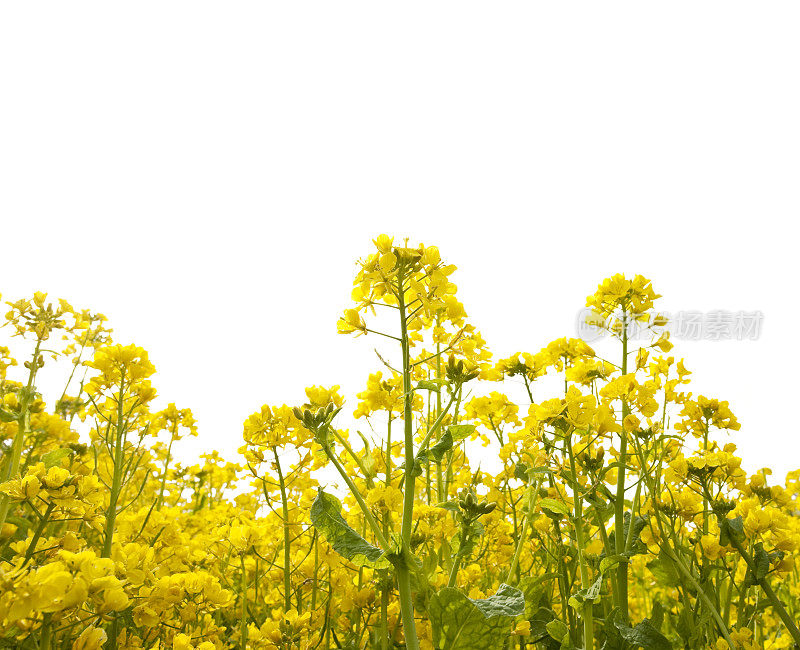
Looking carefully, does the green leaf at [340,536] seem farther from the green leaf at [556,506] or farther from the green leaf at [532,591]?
the green leaf at [532,591]

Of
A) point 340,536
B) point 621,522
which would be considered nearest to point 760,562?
point 621,522

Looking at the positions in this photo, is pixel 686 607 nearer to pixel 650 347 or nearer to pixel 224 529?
pixel 650 347

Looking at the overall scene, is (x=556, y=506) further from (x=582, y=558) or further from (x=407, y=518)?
(x=407, y=518)

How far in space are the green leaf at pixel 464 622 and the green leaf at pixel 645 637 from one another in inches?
19.1

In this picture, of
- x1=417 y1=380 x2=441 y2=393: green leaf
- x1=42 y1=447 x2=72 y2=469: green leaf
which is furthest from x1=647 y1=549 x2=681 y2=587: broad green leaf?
x1=42 y1=447 x2=72 y2=469: green leaf

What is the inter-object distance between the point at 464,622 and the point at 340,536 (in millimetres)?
412

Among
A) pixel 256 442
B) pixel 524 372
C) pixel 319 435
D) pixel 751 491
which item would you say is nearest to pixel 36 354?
pixel 256 442

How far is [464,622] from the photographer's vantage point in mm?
1558

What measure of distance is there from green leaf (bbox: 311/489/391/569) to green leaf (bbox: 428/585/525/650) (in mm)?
206

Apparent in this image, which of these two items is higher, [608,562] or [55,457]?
[55,457]

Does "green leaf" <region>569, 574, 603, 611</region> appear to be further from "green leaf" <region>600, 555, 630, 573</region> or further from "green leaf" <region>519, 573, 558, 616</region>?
"green leaf" <region>519, 573, 558, 616</region>

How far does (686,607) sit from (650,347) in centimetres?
93

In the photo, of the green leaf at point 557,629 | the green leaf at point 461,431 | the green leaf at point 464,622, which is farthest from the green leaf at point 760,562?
the green leaf at point 461,431

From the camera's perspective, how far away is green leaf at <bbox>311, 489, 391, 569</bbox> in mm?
1428
